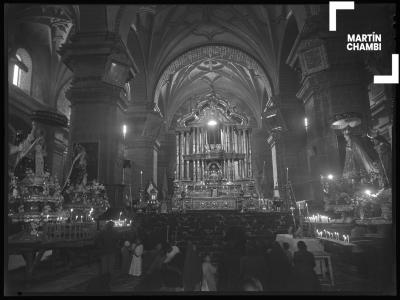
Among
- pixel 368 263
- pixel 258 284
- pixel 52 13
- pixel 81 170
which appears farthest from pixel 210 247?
pixel 52 13

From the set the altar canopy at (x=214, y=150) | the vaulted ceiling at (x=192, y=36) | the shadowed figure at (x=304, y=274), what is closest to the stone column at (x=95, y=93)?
the vaulted ceiling at (x=192, y=36)

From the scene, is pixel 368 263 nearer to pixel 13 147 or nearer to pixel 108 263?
pixel 108 263

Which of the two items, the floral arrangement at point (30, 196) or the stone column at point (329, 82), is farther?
the stone column at point (329, 82)

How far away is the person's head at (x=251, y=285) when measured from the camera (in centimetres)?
469

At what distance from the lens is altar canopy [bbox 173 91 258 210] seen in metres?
21.8

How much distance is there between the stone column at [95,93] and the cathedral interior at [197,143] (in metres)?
0.05

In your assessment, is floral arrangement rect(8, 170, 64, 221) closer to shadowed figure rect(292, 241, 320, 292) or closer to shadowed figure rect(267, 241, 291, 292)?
shadowed figure rect(267, 241, 291, 292)

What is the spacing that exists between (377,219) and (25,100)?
16409 mm

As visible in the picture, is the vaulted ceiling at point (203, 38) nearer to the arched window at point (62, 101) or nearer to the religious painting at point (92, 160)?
the arched window at point (62, 101)

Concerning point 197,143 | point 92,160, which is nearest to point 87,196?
point 92,160

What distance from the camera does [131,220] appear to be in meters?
10.9

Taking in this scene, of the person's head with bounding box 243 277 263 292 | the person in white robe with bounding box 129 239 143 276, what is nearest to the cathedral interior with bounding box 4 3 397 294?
the person's head with bounding box 243 277 263 292

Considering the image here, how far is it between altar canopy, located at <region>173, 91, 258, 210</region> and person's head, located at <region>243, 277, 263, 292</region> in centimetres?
1551

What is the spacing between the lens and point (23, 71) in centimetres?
1675
